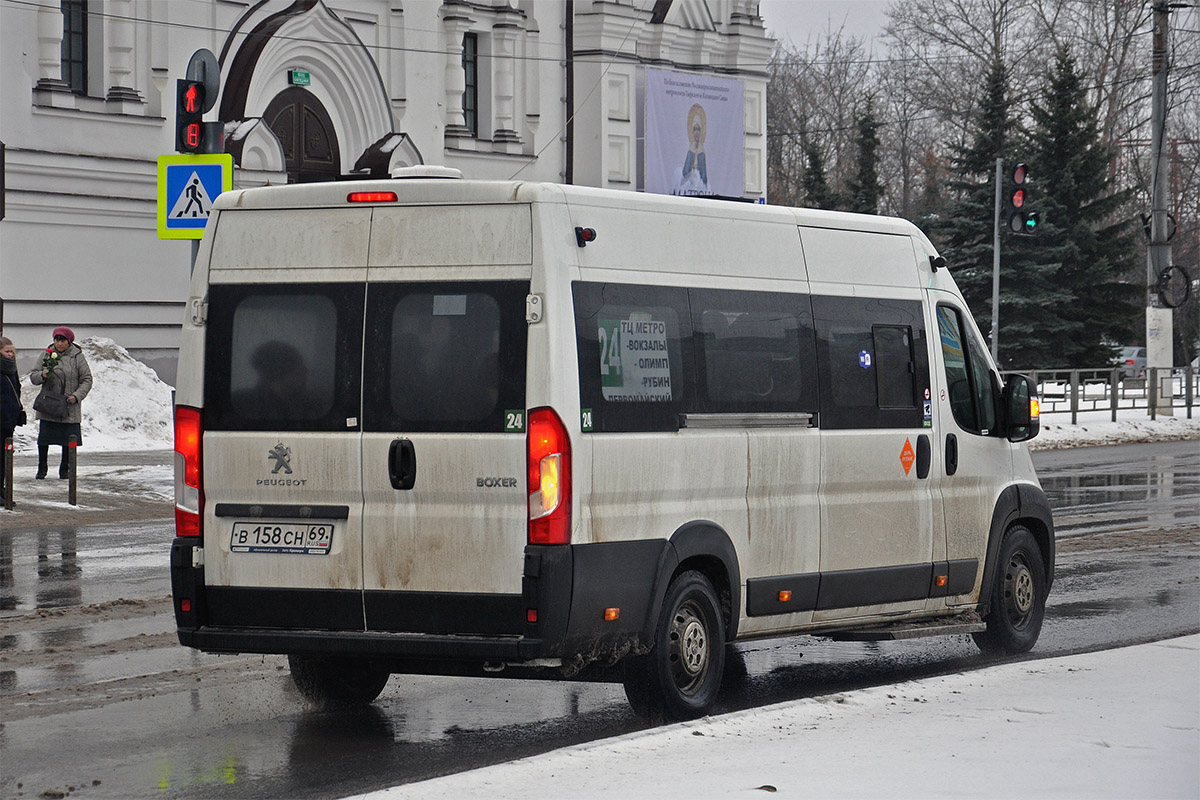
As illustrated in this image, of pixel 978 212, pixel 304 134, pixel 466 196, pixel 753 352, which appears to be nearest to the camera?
pixel 466 196

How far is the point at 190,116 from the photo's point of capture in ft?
53.8

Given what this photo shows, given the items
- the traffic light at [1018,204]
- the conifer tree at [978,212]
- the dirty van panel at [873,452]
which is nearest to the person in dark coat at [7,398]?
the dirty van panel at [873,452]

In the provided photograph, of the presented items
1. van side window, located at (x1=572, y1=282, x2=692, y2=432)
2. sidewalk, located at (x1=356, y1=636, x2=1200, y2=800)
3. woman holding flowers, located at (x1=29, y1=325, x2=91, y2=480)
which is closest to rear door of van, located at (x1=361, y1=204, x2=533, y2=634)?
van side window, located at (x1=572, y1=282, x2=692, y2=432)

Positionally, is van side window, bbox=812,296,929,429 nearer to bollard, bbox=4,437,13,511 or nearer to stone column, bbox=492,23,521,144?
bollard, bbox=4,437,13,511

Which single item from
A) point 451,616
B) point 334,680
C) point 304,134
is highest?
point 304,134

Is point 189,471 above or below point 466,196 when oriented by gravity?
below

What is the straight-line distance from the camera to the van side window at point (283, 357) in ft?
25.0

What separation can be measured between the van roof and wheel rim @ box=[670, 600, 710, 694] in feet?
5.98

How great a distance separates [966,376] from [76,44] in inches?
880

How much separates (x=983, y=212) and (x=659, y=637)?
141 feet

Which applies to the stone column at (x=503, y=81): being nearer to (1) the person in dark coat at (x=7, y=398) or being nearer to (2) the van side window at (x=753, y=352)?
(1) the person in dark coat at (x=7, y=398)

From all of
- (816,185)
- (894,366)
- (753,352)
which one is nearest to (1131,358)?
(816,185)

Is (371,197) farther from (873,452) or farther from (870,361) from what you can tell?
(873,452)

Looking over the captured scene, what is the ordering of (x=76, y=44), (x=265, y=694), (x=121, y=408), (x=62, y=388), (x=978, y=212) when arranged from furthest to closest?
(x=978, y=212)
(x=76, y=44)
(x=121, y=408)
(x=62, y=388)
(x=265, y=694)
